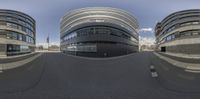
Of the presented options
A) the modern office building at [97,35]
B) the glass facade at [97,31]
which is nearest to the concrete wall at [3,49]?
the modern office building at [97,35]

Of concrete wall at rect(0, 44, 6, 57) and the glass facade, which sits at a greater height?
the glass facade

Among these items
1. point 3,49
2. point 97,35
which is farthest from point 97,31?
point 3,49

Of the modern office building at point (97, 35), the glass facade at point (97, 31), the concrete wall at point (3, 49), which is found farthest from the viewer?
the glass facade at point (97, 31)

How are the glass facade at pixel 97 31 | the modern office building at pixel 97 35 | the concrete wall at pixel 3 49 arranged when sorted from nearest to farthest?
the concrete wall at pixel 3 49, the modern office building at pixel 97 35, the glass facade at pixel 97 31

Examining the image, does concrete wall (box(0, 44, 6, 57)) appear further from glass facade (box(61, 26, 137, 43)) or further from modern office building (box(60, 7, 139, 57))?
glass facade (box(61, 26, 137, 43))

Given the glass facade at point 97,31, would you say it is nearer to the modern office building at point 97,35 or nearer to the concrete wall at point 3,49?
the modern office building at point 97,35

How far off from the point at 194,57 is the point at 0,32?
64.9 feet

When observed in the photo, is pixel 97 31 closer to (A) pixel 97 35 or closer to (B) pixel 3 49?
(A) pixel 97 35

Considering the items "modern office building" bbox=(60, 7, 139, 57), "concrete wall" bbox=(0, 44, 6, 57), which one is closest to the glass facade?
"modern office building" bbox=(60, 7, 139, 57)

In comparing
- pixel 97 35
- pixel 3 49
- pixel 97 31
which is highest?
pixel 97 31

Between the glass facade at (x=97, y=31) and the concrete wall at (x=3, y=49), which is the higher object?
the glass facade at (x=97, y=31)

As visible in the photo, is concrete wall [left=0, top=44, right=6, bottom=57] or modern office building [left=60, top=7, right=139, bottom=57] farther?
modern office building [left=60, top=7, right=139, bottom=57]

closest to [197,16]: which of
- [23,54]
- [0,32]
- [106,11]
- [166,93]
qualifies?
[166,93]

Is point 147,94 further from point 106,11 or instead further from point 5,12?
point 106,11
